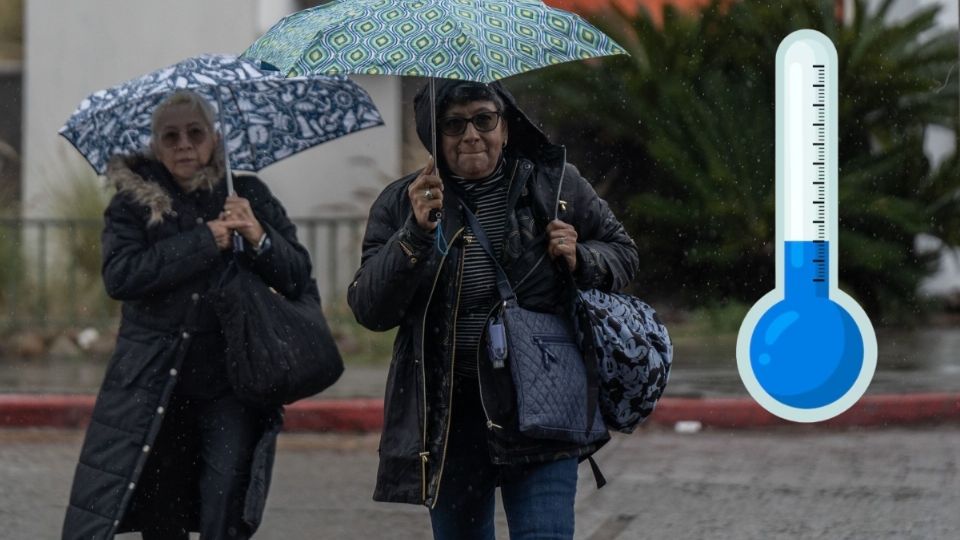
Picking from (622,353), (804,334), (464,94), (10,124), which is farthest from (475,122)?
(10,124)

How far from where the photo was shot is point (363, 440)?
902 centimetres

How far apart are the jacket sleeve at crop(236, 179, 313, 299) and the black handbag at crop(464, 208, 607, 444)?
3.90 feet

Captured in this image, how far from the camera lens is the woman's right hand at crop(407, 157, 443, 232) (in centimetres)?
389

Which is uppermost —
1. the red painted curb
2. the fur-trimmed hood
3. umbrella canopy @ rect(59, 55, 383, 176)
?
umbrella canopy @ rect(59, 55, 383, 176)

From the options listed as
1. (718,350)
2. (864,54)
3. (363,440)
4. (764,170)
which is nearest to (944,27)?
(864,54)

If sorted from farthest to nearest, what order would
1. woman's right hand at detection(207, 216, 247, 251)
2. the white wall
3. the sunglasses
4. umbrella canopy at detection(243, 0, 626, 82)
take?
the white wall < the sunglasses < woman's right hand at detection(207, 216, 247, 251) < umbrella canopy at detection(243, 0, 626, 82)

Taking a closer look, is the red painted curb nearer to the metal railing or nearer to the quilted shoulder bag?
the metal railing

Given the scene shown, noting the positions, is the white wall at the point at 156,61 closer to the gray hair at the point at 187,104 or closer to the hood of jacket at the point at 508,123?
the gray hair at the point at 187,104

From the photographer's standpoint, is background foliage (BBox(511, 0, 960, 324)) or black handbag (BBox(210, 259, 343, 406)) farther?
background foliage (BBox(511, 0, 960, 324))

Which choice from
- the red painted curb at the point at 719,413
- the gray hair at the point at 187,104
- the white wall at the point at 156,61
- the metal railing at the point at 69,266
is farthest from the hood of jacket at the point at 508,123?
the white wall at the point at 156,61

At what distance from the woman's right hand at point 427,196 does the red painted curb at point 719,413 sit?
17.0ft

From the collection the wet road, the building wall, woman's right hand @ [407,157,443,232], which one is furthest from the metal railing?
woman's right hand @ [407,157,443,232]

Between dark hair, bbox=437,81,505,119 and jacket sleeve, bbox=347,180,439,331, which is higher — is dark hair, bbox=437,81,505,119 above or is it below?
above

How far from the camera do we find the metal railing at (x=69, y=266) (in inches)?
476
